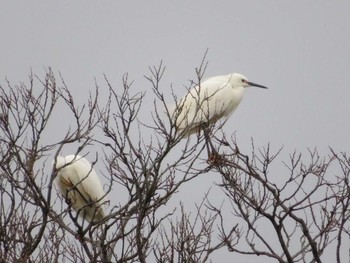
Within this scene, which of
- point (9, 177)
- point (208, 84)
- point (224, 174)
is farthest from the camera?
point (208, 84)

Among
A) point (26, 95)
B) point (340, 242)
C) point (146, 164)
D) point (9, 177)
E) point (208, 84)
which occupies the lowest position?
point (340, 242)

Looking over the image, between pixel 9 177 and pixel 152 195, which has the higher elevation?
pixel 9 177

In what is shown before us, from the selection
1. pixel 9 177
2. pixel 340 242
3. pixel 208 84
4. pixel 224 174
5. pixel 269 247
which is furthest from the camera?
pixel 208 84

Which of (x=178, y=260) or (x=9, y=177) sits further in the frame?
(x=9, y=177)

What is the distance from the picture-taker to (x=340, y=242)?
5398mm

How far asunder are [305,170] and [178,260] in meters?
1.64

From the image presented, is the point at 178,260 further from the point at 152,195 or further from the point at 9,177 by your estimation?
the point at 9,177

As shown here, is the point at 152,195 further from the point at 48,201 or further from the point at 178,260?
the point at 48,201

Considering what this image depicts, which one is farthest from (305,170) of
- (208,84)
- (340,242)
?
(208,84)

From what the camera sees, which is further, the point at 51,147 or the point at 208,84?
the point at 208,84

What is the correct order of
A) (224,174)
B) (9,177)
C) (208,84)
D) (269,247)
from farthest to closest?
(208,84)
(224,174)
(9,177)
(269,247)

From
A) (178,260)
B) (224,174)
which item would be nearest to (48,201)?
(178,260)

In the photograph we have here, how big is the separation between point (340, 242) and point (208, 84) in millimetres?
7213

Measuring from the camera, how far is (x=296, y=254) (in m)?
6.68
